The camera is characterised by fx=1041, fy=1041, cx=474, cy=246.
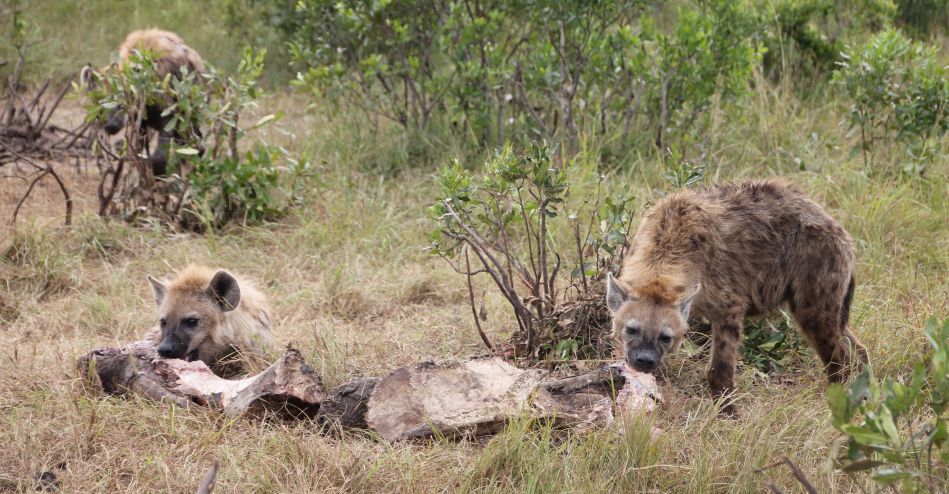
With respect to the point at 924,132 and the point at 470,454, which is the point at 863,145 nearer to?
the point at 924,132

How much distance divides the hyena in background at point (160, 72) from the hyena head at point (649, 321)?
3.35m

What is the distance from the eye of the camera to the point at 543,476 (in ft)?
11.2

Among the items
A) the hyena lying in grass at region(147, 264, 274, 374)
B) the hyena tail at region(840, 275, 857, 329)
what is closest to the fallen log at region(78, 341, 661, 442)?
the hyena lying in grass at region(147, 264, 274, 374)

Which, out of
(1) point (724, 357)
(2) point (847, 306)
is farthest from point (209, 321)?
(2) point (847, 306)

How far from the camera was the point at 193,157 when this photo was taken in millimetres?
6328

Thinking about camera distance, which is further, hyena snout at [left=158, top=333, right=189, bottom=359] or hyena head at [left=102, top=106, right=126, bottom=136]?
hyena head at [left=102, top=106, right=126, bottom=136]

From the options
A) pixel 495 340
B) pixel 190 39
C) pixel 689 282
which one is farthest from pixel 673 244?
pixel 190 39

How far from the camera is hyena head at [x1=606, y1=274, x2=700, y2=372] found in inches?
157

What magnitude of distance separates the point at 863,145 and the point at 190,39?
6.52 m

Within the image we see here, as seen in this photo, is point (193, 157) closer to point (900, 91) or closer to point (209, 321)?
point (209, 321)

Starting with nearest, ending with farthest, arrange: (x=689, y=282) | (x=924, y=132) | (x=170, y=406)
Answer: (x=170, y=406)
(x=689, y=282)
(x=924, y=132)

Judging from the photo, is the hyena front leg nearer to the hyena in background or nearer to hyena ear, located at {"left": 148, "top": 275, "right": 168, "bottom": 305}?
hyena ear, located at {"left": 148, "top": 275, "right": 168, "bottom": 305}

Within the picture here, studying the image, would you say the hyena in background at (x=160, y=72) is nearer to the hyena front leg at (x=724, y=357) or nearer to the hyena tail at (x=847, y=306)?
the hyena front leg at (x=724, y=357)

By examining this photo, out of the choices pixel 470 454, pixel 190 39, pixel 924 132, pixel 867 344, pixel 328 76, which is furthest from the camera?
pixel 190 39
